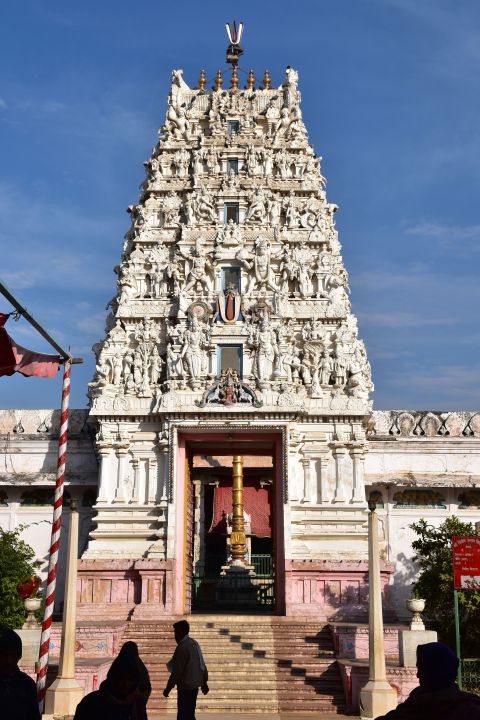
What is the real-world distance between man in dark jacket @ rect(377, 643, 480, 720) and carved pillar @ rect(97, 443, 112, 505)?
18.5m

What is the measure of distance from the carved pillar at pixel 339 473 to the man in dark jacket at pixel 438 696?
1787 centimetres

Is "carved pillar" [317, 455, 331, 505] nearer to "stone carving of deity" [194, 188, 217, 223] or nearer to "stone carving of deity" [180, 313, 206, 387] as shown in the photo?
"stone carving of deity" [180, 313, 206, 387]

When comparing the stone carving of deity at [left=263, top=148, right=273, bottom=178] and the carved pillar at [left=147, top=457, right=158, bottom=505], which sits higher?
the stone carving of deity at [left=263, top=148, right=273, bottom=178]

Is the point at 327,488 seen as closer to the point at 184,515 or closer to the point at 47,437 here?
the point at 184,515

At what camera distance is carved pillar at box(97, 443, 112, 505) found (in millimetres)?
22938

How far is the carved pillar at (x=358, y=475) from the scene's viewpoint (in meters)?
22.9

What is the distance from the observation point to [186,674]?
1124 cm

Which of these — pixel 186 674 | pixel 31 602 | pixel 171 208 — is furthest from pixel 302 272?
pixel 186 674

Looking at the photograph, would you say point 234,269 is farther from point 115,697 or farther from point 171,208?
point 115,697

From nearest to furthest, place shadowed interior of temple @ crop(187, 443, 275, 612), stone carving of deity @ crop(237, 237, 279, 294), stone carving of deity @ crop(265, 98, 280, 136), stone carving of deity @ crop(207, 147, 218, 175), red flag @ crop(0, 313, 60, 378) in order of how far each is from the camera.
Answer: red flag @ crop(0, 313, 60, 378) → stone carving of deity @ crop(237, 237, 279, 294) → stone carving of deity @ crop(207, 147, 218, 175) → stone carving of deity @ crop(265, 98, 280, 136) → shadowed interior of temple @ crop(187, 443, 275, 612)

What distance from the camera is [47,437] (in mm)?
26453

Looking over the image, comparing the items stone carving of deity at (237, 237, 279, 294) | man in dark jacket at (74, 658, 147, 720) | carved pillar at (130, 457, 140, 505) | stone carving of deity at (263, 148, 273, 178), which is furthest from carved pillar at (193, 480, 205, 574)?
man in dark jacket at (74, 658, 147, 720)

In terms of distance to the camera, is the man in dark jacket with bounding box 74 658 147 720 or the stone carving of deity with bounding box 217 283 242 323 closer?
the man in dark jacket with bounding box 74 658 147 720

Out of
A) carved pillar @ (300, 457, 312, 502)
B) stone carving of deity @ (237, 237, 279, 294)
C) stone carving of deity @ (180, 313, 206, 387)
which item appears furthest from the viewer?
stone carving of deity @ (237, 237, 279, 294)
